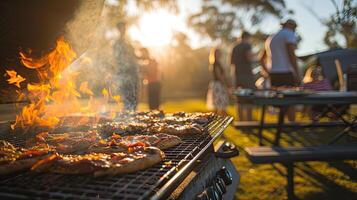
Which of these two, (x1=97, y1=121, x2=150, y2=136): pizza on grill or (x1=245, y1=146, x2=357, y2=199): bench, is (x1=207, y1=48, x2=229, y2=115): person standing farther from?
(x1=97, y1=121, x2=150, y2=136): pizza on grill

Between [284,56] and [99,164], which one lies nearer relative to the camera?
[99,164]

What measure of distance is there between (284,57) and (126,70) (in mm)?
4294

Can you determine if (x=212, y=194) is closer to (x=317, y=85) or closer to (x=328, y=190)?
(x=328, y=190)

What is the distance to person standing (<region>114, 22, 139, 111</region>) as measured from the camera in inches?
333

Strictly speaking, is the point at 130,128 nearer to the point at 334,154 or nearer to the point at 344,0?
the point at 334,154

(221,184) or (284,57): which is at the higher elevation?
(284,57)

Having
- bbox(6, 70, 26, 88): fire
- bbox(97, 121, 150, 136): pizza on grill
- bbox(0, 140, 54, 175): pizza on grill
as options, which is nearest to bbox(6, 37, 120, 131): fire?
bbox(6, 70, 26, 88): fire

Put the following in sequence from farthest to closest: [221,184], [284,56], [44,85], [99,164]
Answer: [284,56] → [44,85] → [221,184] → [99,164]

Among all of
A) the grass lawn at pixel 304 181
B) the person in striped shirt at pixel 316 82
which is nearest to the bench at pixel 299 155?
the grass lawn at pixel 304 181

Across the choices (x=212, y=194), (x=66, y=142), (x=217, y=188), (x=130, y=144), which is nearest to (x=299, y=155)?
(x=217, y=188)

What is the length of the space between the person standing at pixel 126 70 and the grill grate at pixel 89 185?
638 centimetres

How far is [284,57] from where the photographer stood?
25.2 ft

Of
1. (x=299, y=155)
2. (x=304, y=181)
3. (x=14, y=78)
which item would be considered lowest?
(x=304, y=181)

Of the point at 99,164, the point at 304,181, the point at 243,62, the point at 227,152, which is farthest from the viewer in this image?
the point at 243,62
